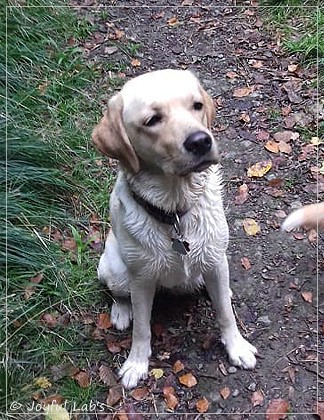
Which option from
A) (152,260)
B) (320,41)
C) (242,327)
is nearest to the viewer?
(152,260)

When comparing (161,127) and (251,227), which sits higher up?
(161,127)

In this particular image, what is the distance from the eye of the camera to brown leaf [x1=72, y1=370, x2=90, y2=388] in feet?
11.5

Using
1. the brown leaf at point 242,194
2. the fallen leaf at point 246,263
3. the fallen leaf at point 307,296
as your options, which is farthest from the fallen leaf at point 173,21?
the fallen leaf at point 307,296

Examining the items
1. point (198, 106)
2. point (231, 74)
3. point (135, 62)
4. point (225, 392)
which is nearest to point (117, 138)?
point (198, 106)

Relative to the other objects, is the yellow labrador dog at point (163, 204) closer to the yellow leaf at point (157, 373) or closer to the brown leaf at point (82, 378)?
the yellow leaf at point (157, 373)

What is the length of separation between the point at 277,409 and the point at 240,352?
32 cm

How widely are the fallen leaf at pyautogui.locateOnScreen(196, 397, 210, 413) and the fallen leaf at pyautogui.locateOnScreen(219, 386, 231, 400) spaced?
0.08m

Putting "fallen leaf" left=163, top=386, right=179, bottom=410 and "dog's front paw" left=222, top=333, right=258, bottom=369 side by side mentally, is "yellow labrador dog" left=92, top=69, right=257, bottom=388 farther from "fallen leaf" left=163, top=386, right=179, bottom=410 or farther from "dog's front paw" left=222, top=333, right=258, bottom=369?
"fallen leaf" left=163, top=386, right=179, bottom=410

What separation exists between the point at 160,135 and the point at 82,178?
1690 millimetres

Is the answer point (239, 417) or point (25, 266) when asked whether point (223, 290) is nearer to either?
point (239, 417)

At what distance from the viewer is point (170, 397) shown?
3436 mm

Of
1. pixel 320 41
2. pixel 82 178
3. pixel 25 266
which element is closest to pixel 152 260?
pixel 25 266

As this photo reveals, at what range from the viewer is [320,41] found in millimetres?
5250

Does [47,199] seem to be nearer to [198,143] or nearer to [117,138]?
[117,138]
